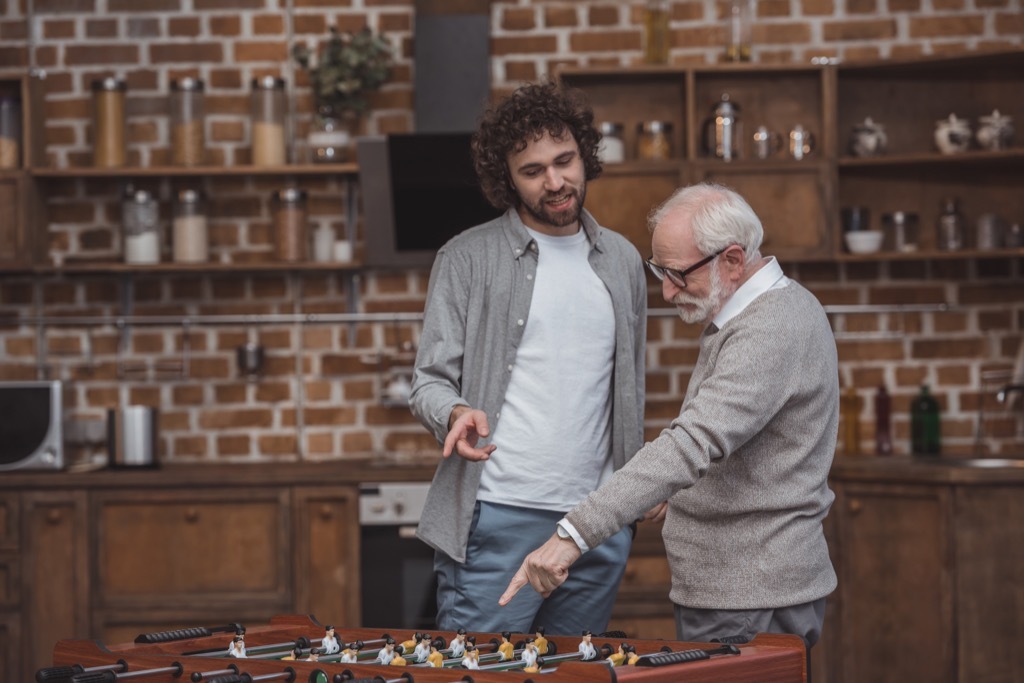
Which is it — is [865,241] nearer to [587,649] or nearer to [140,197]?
[140,197]

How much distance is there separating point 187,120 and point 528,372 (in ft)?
8.10

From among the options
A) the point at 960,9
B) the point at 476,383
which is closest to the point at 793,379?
the point at 476,383

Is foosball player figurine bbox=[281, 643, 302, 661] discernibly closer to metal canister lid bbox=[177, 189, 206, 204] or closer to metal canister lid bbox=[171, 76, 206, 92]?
metal canister lid bbox=[177, 189, 206, 204]

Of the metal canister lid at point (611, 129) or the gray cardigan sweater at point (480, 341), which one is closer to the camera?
the gray cardigan sweater at point (480, 341)

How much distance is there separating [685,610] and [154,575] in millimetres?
2459

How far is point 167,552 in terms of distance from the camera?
4266 mm

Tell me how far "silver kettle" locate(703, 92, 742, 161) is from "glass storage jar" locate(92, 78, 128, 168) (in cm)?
205

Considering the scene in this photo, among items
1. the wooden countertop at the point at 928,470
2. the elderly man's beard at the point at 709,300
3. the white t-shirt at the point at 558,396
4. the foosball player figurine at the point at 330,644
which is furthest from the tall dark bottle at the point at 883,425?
the foosball player figurine at the point at 330,644

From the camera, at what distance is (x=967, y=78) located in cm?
469

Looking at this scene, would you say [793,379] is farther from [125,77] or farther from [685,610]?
[125,77]

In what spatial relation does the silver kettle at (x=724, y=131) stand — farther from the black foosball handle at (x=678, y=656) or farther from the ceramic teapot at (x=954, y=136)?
the black foosball handle at (x=678, y=656)

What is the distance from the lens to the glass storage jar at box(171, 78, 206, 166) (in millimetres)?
4598

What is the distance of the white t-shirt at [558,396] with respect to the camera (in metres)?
2.55

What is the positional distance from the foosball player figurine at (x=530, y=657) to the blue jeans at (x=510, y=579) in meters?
0.45
